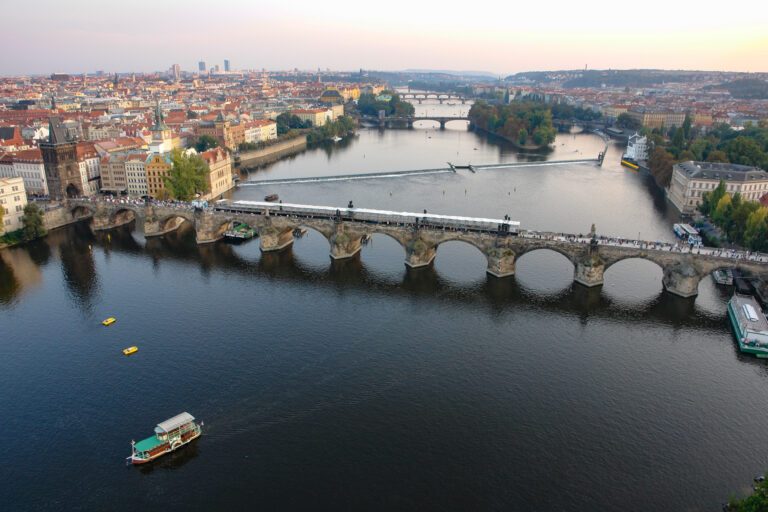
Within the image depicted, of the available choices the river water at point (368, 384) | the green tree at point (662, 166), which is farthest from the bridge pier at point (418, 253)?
the green tree at point (662, 166)

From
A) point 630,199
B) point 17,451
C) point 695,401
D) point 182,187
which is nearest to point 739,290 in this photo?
point 695,401

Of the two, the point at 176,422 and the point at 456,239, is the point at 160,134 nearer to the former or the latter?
the point at 456,239

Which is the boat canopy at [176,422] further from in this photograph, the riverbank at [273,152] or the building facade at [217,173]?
the riverbank at [273,152]

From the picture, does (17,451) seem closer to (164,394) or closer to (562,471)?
(164,394)

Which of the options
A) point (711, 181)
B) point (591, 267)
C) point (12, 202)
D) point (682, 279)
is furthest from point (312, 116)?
point (682, 279)

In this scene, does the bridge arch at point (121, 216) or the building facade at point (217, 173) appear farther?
the building facade at point (217, 173)

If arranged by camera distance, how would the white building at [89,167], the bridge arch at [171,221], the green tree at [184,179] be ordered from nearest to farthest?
the bridge arch at [171,221] → the green tree at [184,179] → the white building at [89,167]
